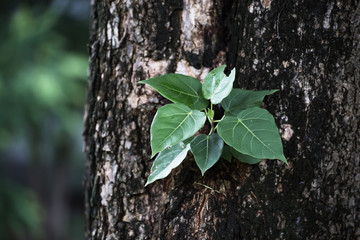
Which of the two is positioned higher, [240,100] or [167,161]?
[240,100]

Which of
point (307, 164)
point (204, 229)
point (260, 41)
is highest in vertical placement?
point (260, 41)

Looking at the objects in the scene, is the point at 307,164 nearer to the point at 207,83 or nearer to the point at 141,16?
the point at 207,83

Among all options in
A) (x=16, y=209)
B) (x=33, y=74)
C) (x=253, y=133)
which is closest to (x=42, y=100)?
(x=33, y=74)

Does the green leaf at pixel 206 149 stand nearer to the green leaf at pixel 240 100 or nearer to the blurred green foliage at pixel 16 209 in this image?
the green leaf at pixel 240 100

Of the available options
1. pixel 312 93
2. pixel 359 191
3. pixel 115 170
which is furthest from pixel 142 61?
pixel 359 191

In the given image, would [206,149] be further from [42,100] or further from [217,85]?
[42,100]

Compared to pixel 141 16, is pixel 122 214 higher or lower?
lower

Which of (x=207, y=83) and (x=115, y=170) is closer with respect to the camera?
(x=207, y=83)
